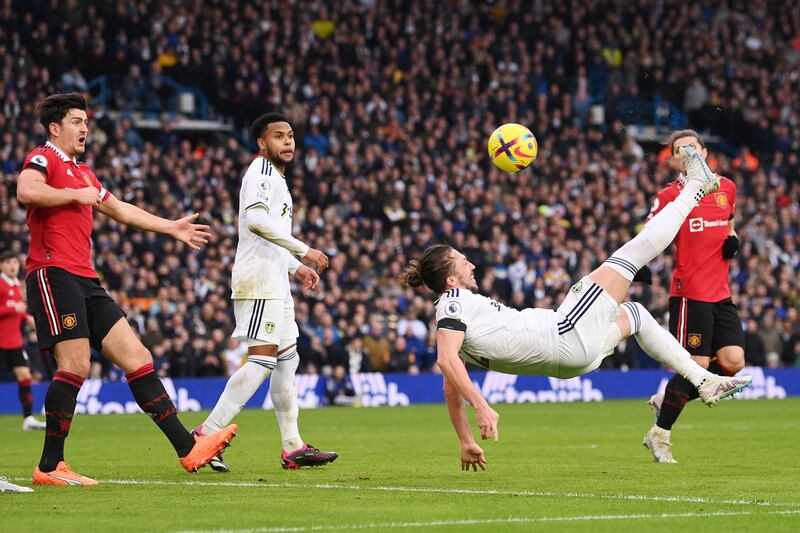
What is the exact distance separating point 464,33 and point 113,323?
2713 centimetres

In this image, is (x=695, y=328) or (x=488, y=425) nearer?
(x=488, y=425)

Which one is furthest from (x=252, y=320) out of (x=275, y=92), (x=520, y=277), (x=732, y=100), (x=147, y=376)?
(x=732, y=100)

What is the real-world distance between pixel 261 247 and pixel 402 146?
2096 centimetres

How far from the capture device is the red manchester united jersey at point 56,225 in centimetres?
955

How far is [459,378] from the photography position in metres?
8.66

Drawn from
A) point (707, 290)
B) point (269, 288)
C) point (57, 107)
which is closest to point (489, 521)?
point (269, 288)

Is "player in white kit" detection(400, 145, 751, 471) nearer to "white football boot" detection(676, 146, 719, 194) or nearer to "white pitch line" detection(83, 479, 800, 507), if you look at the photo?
"white pitch line" detection(83, 479, 800, 507)

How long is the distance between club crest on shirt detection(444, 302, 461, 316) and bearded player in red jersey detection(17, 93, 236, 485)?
6.03 feet

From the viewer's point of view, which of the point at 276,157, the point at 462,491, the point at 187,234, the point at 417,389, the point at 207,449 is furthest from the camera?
the point at 417,389

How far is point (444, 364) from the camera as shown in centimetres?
881

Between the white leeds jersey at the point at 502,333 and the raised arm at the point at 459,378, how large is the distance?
189 mm

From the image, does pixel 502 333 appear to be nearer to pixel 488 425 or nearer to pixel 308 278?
pixel 488 425

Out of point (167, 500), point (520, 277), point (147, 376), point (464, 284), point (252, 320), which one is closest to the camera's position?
point (167, 500)

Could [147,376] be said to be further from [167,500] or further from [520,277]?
[520,277]
